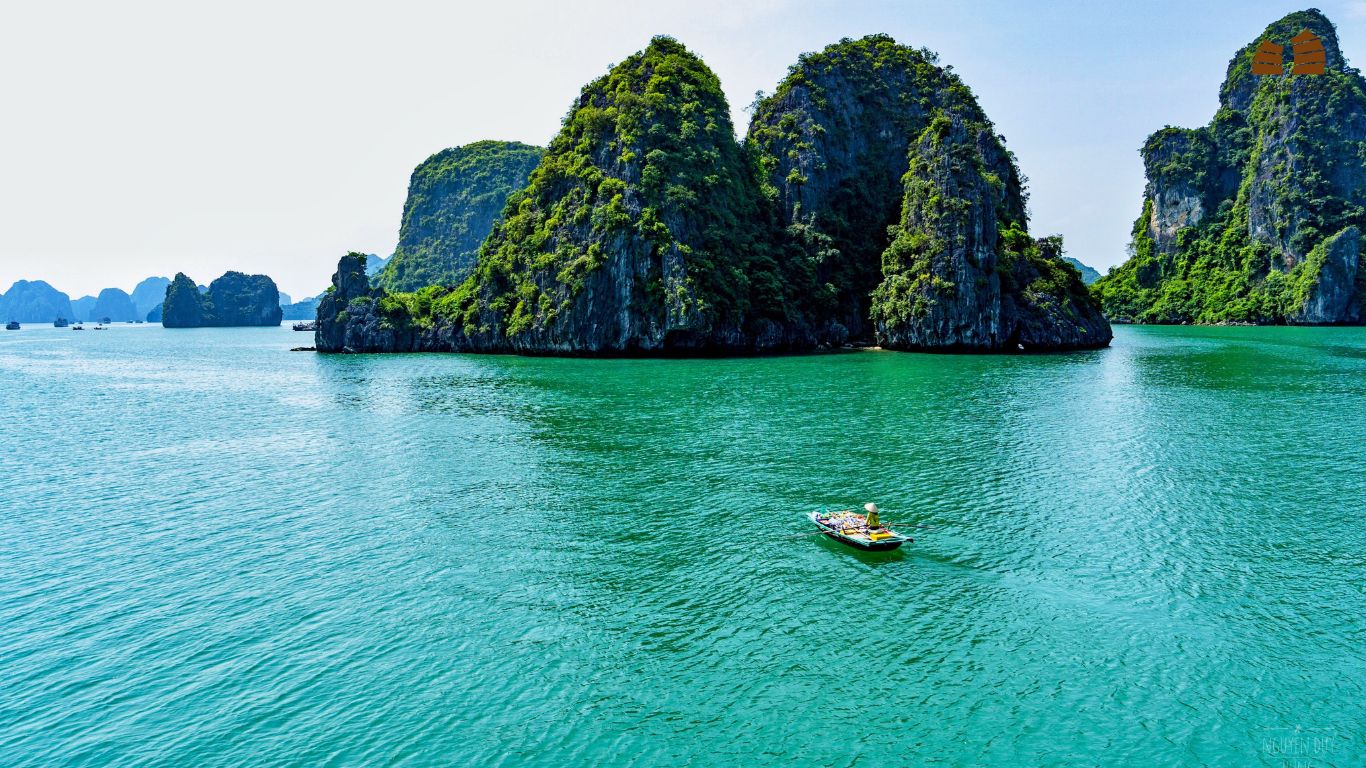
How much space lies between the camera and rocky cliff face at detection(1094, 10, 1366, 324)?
145 meters

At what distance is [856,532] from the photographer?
24.3 metres

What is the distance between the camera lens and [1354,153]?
151000mm

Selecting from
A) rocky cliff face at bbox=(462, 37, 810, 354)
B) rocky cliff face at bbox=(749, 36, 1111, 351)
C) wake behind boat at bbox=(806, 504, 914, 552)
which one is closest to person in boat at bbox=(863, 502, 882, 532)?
wake behind boat at bbox=(806, 504, 914, 552)

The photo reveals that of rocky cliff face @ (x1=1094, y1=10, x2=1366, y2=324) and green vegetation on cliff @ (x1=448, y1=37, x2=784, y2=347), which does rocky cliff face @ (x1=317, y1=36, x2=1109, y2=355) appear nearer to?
green vegetation on cliff @ (x1=448, y1=37, x2=784, y2=347)

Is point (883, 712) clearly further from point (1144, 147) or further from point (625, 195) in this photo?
point (1144, 147)

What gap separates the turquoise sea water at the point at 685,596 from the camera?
14961mm

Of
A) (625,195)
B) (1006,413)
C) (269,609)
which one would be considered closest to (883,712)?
(269,609)

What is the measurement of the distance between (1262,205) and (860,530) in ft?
616

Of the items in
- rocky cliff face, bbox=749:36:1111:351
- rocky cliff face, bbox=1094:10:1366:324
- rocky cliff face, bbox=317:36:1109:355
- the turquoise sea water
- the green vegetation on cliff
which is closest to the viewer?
the turquoise sea water

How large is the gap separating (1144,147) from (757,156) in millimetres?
142537

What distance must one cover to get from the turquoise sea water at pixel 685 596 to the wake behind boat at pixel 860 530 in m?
0.60

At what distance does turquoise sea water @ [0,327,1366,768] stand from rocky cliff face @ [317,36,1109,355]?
1966 inches

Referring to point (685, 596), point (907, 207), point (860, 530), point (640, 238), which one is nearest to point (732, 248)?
point (640, 238)

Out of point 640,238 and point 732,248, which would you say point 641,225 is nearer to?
point 640,238
